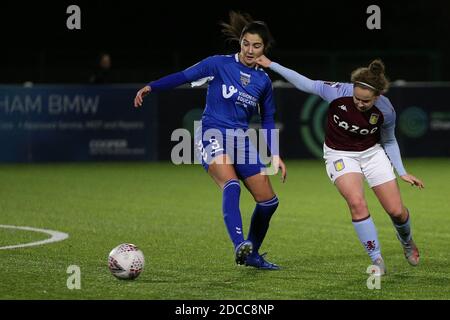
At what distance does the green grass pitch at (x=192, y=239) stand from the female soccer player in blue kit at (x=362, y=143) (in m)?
0.51

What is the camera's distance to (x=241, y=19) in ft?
31.0

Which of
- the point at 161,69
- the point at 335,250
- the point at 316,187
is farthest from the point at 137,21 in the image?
the point at 335,250

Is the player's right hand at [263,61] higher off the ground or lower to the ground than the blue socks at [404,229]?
higher

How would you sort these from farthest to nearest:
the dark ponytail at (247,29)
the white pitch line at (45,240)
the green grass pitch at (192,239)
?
the white pitch line at (45,240) → the dark ponytail at (247,29) → the green grass pitch at (192,239)

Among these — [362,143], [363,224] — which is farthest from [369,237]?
[362,143]

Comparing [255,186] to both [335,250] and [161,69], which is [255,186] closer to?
[335,250]

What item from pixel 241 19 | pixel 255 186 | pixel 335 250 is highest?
pixel 241 19

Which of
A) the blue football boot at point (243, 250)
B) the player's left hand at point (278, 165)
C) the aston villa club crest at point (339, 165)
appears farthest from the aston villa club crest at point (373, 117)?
the blue football boot at point (243, 250)

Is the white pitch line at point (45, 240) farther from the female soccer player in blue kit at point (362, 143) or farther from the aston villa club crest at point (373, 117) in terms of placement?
the aston villa club crest at point (373, 117)

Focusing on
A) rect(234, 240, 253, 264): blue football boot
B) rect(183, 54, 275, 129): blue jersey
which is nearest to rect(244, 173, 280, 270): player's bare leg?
→ rect(183, 54, 275, 129): blue jersey

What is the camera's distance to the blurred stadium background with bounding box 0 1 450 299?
8953 mm

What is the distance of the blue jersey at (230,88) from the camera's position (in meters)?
9.35

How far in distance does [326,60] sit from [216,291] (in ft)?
64.2
